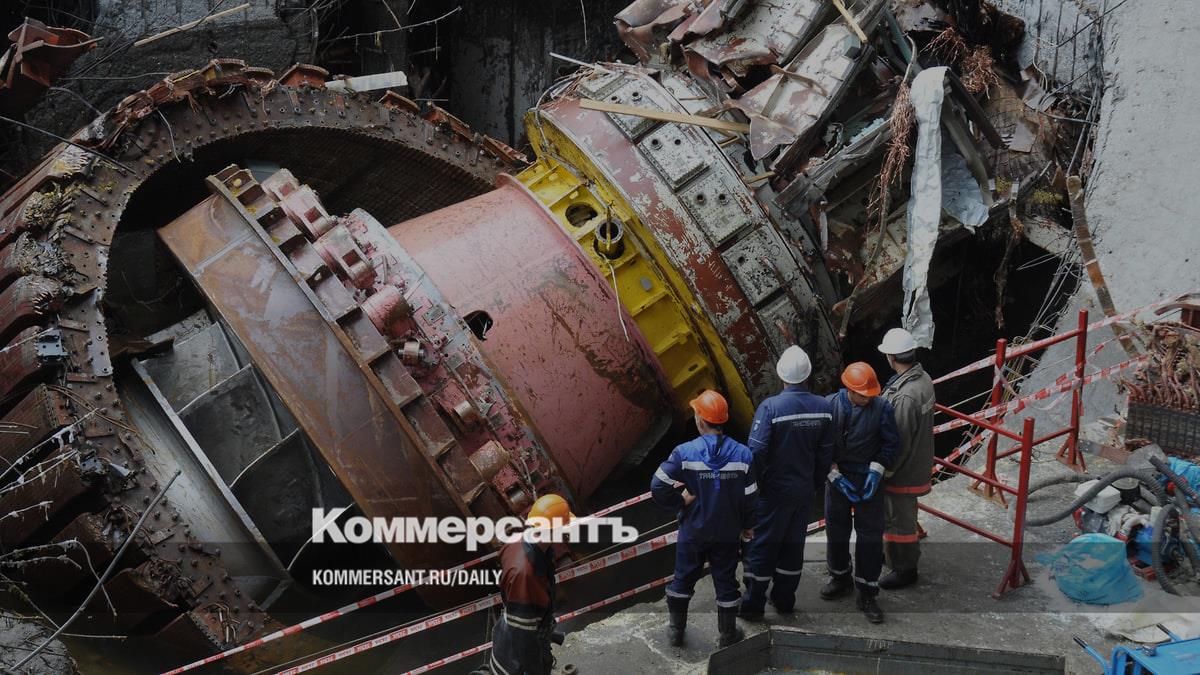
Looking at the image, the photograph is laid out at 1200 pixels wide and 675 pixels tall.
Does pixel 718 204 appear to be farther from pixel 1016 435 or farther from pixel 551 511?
pixel 551 511

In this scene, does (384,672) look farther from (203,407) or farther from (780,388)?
(780,388)

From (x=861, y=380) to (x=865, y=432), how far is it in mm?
251

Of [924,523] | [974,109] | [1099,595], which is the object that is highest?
[974,109]

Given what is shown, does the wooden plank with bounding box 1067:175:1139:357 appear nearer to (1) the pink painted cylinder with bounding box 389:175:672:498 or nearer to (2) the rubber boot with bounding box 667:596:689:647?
(1) the pink painted cylinder with bounding box 389:175:672:498

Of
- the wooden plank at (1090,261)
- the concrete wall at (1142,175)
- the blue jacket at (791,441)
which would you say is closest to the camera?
the blue jacket at (791,441)

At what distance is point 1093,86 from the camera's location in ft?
26.7

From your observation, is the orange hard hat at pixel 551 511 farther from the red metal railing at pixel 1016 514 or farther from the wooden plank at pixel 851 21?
the wooden plank at pixel 851 21

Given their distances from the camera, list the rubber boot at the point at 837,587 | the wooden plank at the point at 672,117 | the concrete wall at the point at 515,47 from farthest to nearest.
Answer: the concrete wall at the point at 515,47 → the wooden plank at the point at 672,117 → the rubber boot at the point at 837,587

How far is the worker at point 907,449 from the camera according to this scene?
512 centimetres

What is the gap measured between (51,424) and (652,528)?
3.86 m

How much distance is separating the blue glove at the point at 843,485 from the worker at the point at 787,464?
0.15m

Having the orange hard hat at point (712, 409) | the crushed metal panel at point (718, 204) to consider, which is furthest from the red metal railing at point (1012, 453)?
the crushed metal panel at point (718, 204)

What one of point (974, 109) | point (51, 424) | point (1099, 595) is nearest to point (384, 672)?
point (51, 424)

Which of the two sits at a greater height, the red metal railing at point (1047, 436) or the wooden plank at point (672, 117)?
the wooden plank at point (672, 117)
